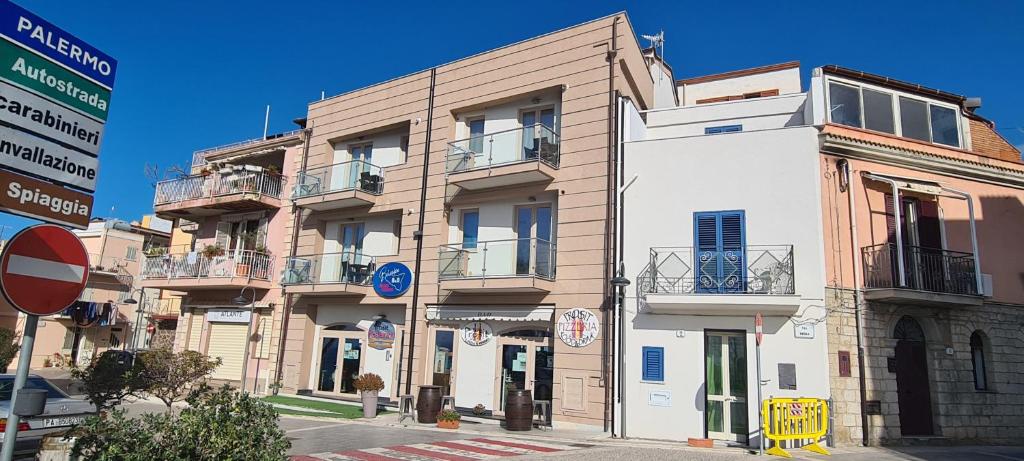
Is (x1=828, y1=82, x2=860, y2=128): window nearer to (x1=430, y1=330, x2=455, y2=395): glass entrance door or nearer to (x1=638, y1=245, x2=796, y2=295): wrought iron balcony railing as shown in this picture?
(x1=638, y1=245, x2=796, y2=295): wrought iron balcony railing

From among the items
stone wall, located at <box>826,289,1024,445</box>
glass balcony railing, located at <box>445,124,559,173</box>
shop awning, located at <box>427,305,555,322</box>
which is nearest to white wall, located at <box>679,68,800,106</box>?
glass balcony railing, located at <box>445,124,559,173</box>

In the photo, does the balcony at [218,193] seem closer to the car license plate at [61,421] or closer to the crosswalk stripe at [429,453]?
the car license plate at [61,421]

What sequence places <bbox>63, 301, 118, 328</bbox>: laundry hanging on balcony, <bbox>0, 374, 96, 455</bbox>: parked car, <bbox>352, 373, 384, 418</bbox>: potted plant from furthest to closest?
1. <bbox>63, 301, 118, 328</bbox>: laundry hanging on balcony
2. <bbox>352, 373, 384, 418</bbox>: potted plant
3. <bbox>0, 374, 96, 455</bbox>: parked car

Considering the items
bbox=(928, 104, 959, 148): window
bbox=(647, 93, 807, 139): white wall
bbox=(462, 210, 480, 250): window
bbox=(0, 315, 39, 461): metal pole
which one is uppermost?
bbox=(647, 93, 807, 139): white wall

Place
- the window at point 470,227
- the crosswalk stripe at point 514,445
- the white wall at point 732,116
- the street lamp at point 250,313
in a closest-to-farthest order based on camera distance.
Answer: the crosswalk stripe at point 514,445 < the white wall at point 732,116 < the window at point 470,227 < the street lamp at point 250,313

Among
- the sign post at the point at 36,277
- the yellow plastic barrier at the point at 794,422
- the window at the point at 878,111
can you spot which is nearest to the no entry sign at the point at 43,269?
the sign post at the point at 36,277

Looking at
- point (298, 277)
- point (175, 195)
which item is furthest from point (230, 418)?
A: point (175, 195)

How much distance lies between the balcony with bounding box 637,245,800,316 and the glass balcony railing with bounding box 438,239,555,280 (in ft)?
8.36

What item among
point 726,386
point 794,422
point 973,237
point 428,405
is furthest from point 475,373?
point 973,237

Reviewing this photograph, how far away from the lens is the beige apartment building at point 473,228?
15492 mm

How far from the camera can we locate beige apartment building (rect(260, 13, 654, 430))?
15492mm

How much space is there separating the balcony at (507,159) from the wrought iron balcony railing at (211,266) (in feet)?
28.4

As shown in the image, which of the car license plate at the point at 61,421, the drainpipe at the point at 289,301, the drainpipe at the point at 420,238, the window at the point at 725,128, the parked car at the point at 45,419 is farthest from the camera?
the drainpipe at the point at 289,301

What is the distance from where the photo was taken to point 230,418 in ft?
16.7
